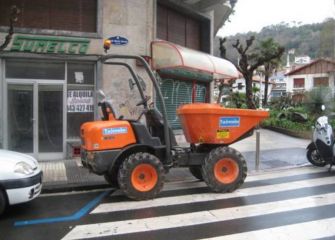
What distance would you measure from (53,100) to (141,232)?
7236mm

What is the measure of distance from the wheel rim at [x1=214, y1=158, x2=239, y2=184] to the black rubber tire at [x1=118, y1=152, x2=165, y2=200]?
1.15 metres

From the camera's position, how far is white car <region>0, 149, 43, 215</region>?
21.3ft

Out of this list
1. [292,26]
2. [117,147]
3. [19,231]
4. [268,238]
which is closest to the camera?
[268,238]

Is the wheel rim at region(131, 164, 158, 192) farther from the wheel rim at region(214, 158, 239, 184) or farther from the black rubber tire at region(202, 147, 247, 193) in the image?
the wheel rim at region(214, 158, 239, 184)

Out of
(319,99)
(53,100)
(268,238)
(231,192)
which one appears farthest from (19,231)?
(319,99)

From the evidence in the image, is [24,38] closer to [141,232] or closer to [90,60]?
[90,60]

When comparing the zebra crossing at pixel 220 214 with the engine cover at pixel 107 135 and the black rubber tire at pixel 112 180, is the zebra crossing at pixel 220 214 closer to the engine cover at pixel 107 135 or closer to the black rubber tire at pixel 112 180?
the black rubber tire at pixel 112 180

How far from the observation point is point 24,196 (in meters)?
6.65

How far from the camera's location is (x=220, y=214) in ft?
21.9

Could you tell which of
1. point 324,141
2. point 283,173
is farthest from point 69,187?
point 324,141

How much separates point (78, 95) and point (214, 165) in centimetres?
574

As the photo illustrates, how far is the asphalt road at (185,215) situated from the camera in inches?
228

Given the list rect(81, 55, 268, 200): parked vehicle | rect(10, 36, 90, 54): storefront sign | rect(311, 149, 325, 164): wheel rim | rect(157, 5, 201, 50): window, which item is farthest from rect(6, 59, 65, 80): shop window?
rect(311, 149, 325, 164): wheel rim

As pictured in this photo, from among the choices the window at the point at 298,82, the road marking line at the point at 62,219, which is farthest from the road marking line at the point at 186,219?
the window at the point at 298,82
